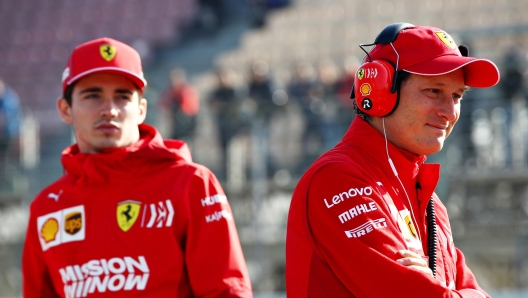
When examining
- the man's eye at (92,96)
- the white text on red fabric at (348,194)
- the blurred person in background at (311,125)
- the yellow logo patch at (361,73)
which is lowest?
the blurred person in background at (311,125)

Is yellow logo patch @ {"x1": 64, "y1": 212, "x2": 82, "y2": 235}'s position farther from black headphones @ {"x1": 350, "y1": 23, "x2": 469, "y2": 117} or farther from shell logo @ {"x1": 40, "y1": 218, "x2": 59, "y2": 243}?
black headphones @ {"x1": 350, "y1": 23, "x2": 469, "y2": 117}

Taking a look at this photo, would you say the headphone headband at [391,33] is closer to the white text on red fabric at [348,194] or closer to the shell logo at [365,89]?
the shell logo at [365,89]

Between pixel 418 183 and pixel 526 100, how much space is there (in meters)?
6.23

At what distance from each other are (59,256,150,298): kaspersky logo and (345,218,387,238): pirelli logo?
0.97 metres

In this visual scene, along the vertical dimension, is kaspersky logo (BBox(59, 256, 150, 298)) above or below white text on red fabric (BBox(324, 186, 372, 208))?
below

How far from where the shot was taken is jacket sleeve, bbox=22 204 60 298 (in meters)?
3.64

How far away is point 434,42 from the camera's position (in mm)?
2938

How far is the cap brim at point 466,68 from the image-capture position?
2854 millimetres

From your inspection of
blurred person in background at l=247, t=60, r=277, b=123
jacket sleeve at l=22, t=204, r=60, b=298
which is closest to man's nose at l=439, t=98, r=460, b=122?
jacket sleeve at l=22, t=204, r=60, b=298

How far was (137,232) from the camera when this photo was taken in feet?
11.2

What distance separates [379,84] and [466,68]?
0.37m

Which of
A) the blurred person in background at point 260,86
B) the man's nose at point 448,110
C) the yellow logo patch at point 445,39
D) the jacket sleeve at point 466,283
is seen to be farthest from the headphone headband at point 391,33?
the blurred person in background at point 260,86

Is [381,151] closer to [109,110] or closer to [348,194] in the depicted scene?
[348,194]

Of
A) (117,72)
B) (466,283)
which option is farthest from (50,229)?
(466,283)
